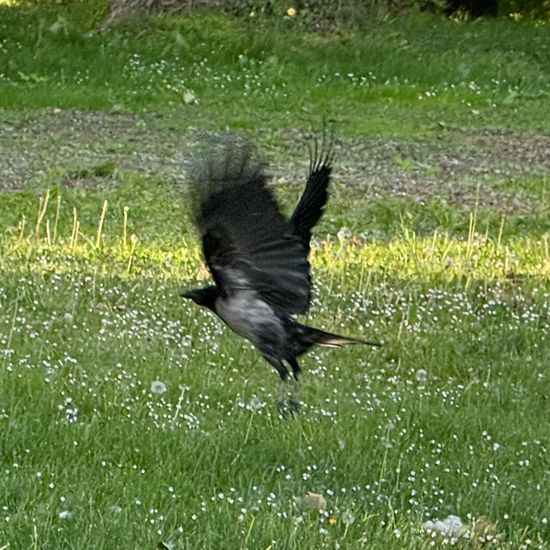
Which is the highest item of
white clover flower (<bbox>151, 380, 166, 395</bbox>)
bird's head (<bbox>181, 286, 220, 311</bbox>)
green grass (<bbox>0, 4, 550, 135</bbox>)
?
A: bird's head (<bbox>181, 286, 220, 311</bbox>)

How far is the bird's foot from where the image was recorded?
4801mm

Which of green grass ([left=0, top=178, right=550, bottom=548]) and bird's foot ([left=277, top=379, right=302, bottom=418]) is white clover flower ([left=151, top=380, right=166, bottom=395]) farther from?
bird's foot ([left=277, top=379, right=302, bottom=418])

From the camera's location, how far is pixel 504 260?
26.5 feet

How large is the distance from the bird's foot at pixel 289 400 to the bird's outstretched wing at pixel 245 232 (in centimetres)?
49

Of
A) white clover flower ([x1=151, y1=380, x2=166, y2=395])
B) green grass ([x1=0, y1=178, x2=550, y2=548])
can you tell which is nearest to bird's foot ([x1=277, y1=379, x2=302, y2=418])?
green grass ([x1=0, y1=178, x2=550, y2=548])

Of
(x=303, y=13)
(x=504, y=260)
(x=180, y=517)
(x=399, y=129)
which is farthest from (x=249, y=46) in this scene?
(x=180, y=517)

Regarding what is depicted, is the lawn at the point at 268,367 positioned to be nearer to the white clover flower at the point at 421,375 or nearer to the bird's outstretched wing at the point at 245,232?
the white clover flower at the point at 421,375

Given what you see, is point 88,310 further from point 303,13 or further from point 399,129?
point 303,13

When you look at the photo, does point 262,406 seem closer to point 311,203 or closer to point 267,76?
point 311,203

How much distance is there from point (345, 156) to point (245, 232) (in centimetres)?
892

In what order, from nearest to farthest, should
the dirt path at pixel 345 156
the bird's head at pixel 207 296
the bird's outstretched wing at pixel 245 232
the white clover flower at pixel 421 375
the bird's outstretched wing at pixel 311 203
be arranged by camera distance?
the bird's outstretched wing at pixel 245 232
the bird's head at pixel 207 296
the bird's outstretched wing at pixel 311 203
the white clover flower at pixel 421 375
the dirt path at pixel 345 156

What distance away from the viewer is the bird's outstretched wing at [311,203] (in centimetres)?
454

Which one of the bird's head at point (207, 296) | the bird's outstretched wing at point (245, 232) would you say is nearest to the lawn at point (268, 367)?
the bird's outstretched wing at point (245, 232)

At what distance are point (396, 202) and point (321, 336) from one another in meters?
6.00
